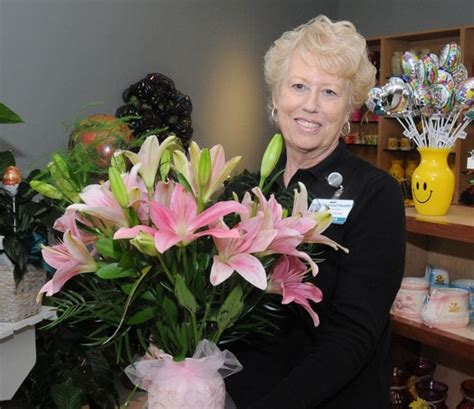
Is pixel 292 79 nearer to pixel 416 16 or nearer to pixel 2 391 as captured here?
pixel 2 391

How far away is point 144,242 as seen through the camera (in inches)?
26.9

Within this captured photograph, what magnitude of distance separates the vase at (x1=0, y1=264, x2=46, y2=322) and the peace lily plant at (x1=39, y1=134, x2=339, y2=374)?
52.2 inches

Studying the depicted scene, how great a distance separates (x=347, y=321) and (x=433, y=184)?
1471mm

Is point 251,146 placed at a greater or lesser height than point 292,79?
lesser

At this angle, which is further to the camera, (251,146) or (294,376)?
(251,146)

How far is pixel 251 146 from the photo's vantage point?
5.63m

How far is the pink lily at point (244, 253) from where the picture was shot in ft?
2.28

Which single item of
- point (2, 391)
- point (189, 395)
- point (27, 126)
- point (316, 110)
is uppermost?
point (316, 110)

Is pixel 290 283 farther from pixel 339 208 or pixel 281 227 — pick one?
pixel 339 208

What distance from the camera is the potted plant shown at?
2.08 metres

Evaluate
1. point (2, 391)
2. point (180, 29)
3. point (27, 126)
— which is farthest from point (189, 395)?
point (180, 29)

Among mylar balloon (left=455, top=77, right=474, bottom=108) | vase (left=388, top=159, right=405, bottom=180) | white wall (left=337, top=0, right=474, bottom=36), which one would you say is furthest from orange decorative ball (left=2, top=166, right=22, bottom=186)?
white wall (left=337, top=0, right=474, bottom=36)

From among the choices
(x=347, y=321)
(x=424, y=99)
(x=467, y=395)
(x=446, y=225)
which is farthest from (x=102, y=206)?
(x=424, y=99)

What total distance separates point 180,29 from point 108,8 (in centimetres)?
73
